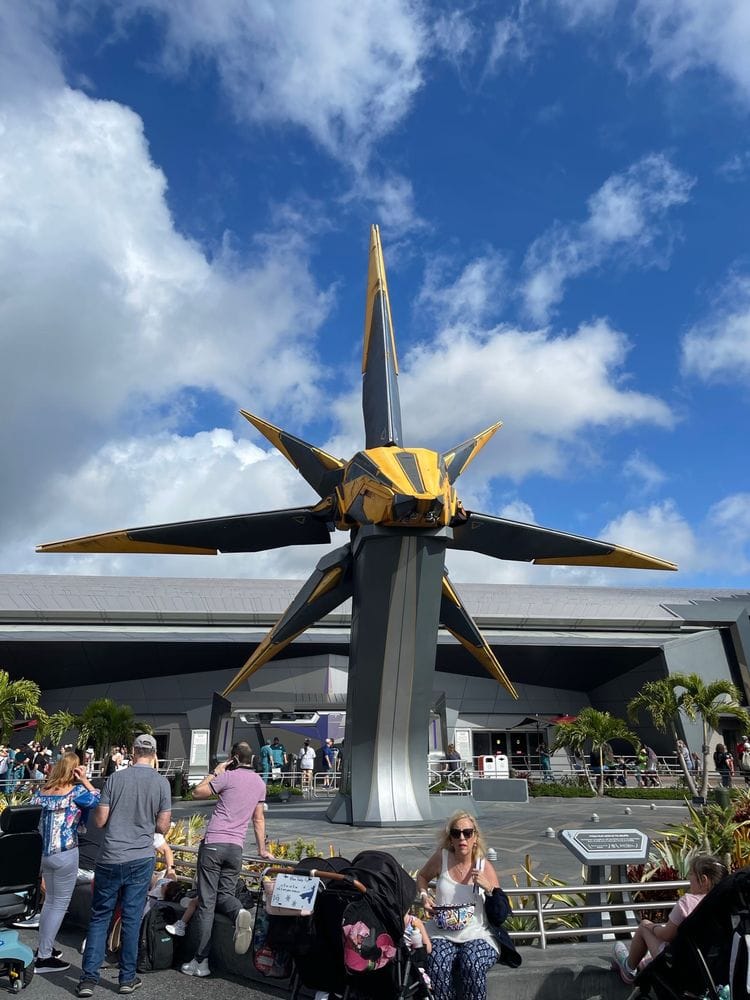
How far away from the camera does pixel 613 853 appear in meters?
5.01

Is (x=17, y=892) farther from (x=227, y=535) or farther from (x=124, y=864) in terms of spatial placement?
(x=227, y=535)

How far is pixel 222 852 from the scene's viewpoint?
16.5 ft

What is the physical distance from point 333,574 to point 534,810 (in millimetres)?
7732

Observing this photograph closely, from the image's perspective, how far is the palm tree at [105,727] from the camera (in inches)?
922

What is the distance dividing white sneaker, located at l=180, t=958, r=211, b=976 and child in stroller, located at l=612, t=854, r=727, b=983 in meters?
3.03

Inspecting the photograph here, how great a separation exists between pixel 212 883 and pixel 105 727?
67.9 feet

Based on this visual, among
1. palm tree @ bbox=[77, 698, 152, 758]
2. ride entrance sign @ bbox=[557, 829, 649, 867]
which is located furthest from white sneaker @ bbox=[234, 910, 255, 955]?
palm tree @ bbox=[77, 698, 152, 758]

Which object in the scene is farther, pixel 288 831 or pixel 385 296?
pixel 385 296

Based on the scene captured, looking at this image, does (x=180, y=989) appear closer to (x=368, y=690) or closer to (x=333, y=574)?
(x=368, y=690)

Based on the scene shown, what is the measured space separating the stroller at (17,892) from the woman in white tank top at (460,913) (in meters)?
2.88

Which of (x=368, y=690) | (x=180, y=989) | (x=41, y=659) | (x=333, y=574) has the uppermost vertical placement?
(x=41, y=659)

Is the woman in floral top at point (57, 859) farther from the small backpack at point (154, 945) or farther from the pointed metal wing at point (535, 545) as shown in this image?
the pointed metal wing at point (535, 545)

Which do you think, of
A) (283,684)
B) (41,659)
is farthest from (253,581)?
(41,659)

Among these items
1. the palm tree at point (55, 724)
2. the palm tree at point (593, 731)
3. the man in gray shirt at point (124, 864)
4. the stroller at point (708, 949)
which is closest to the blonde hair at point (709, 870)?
the stroller at point (708, 949)
